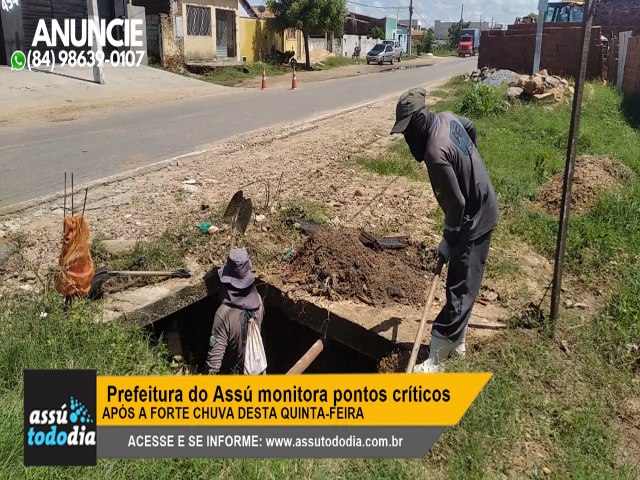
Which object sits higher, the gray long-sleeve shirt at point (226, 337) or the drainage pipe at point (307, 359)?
the gray long-sleeve shirt at point (226, 337)

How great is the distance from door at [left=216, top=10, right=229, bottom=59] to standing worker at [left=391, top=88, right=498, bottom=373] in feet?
87.2

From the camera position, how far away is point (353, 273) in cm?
482

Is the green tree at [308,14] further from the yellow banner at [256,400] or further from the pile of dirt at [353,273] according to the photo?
the yellow banner at [256,400]

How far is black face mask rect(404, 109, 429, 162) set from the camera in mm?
3402

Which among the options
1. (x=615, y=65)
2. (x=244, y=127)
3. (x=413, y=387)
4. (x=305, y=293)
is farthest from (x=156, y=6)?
(x=413, y=387)

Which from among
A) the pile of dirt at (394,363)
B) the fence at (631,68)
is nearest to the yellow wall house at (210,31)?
the fence at (631,68)

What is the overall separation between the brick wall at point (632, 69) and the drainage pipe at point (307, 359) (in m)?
14.5

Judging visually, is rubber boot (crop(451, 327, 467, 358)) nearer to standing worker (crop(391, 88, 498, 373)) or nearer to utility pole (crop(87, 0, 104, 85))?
standing worker (crop(391, 88, 498, 373))

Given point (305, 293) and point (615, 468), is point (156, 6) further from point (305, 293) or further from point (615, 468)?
point (615, 468)

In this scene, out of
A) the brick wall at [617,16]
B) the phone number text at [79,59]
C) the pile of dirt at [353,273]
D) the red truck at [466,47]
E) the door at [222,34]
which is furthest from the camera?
the red truck at [466,47]

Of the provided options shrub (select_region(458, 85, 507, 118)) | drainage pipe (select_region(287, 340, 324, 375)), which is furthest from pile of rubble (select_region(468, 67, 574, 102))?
drainage pipe (select_region(287, 340, 324, 375))

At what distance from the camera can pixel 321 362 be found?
16.8ft

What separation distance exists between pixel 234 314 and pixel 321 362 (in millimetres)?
1165

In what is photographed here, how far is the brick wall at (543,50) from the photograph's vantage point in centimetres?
2002
